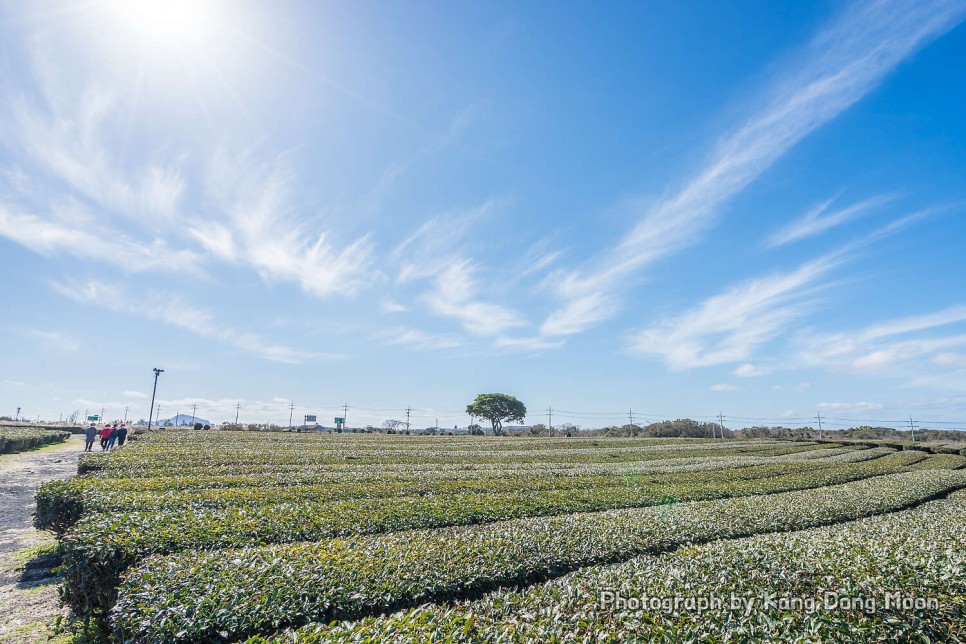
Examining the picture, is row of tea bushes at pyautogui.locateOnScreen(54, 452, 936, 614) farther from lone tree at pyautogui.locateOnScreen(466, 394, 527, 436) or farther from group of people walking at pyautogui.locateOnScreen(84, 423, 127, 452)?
lone tree at pyautogui.locateOnScreen(466, 394, 527, 436)

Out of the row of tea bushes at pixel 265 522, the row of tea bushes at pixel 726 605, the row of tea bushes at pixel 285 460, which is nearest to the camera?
the row of tea bushes at pixel 726 605

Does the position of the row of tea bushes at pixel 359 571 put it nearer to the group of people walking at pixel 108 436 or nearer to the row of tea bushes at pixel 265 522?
the row of tea bushes at pixel 265 522

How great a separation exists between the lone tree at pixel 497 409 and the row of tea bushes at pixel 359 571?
262 feet

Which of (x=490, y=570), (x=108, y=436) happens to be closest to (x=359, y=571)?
(x=490, y=570)

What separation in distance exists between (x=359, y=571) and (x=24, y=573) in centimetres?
1002

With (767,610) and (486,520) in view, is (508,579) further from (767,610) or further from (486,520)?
(486,520)

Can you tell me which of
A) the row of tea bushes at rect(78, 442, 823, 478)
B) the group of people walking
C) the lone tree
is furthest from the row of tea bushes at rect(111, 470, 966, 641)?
the lone tree

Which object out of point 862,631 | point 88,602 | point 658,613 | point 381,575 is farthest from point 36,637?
point 862,631

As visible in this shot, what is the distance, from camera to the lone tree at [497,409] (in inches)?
3504

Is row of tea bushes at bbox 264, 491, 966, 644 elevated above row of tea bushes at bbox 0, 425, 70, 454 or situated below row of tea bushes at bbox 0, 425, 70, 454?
below

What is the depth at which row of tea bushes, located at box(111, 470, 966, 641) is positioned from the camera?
5191 millimetres

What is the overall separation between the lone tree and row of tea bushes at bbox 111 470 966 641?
262 ft

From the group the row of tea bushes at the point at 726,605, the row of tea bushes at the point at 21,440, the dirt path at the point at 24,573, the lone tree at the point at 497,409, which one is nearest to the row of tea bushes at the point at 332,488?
the dirt path at the point at 24,573

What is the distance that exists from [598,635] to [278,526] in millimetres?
6957
